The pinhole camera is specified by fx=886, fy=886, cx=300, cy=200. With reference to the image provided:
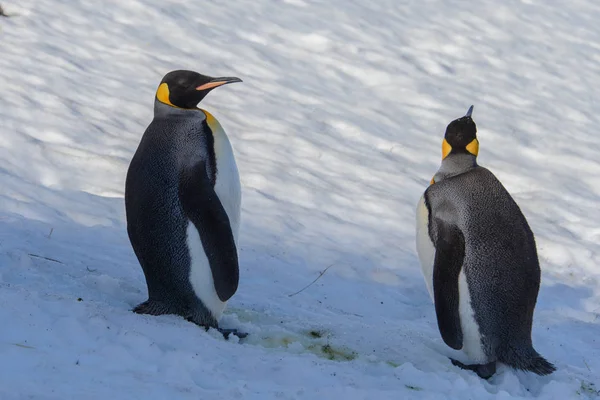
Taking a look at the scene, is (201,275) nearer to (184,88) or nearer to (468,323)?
(184,88)

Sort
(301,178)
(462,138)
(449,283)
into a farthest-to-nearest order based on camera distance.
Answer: (301,178)
(462,138)
(449,283)

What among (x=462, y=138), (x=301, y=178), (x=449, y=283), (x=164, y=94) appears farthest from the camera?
(x=301, y=178)

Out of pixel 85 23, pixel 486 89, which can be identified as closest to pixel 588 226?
pixel 486 89

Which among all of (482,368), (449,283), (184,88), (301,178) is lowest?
(301,178)

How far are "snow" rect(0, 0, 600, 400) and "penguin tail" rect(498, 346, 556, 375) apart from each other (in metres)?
0.04

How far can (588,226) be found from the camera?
6.58 meters

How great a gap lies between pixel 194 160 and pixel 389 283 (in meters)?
1.88

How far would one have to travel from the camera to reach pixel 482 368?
3830 millimetres

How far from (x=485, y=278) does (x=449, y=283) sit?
0.16 m

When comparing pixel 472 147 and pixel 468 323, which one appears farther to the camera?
pixel 472 147

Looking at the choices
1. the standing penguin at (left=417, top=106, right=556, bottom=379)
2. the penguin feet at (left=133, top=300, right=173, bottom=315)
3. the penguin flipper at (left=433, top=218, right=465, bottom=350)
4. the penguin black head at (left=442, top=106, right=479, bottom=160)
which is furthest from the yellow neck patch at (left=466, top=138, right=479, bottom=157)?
the penguin feet at (left=133, top=300, right=173, bottom=315)

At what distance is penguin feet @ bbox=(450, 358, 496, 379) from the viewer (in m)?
3.80

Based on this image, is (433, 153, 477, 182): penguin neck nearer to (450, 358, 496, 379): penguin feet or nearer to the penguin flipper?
the penguin flipper

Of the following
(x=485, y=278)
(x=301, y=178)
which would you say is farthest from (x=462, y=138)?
(x=301, y=178)
